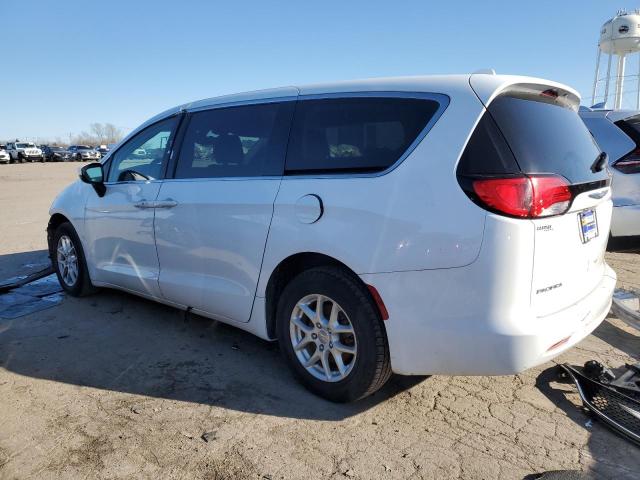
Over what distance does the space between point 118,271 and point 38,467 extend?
219 centimetres

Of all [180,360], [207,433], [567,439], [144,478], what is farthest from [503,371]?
[180,360]

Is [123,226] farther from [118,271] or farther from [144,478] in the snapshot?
[144,478]

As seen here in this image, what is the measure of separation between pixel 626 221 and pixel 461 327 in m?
3.45

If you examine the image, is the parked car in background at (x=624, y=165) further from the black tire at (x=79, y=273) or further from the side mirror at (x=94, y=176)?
the black tire at (x=79, y=273)

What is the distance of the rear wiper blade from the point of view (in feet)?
9.46

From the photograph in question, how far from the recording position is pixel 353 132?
9.49ft

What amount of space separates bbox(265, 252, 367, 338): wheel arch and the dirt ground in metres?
0.43

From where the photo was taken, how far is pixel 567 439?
2590 millimetres

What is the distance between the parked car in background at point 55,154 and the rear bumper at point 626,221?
5894 cm

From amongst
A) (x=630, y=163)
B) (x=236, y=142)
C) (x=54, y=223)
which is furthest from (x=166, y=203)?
(x=630, y=163)

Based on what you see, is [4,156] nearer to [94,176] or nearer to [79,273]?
[79,273]

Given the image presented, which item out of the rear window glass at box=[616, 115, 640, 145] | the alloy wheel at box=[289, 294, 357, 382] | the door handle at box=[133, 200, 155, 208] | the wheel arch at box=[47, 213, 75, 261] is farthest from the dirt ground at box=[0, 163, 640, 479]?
the rear window glass at box=[616, 115, 640, 145]

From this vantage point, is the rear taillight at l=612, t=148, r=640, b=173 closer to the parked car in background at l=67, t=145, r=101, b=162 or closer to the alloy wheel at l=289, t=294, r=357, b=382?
the alloy wheel at l=289, t=294, r=357, b=382

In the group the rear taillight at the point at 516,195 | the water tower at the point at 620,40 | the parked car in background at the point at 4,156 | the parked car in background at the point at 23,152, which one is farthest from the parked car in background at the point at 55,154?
the rear taillight at the point at 516,195
